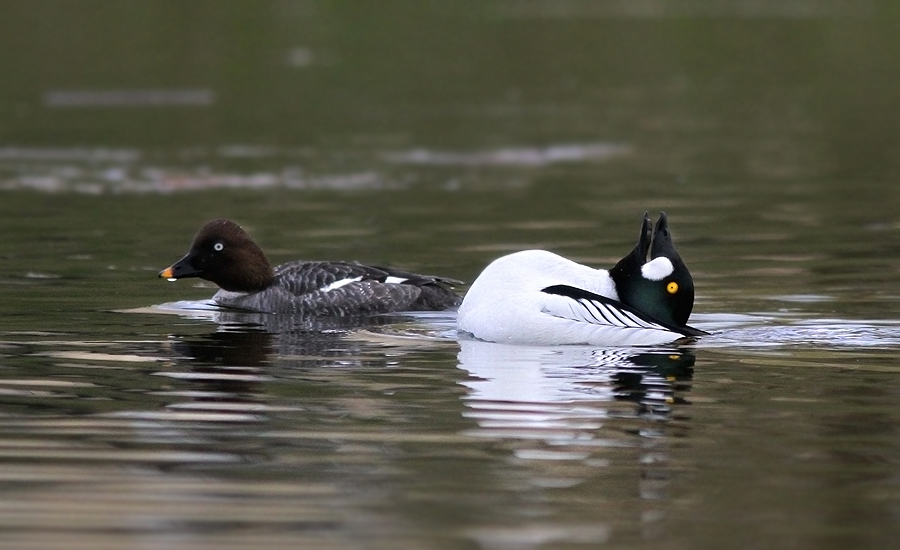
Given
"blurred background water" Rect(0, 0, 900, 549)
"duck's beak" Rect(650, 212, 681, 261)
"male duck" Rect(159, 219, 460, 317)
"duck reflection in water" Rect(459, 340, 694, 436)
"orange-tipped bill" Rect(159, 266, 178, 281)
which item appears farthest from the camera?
"orange-tipped bill" Rect(159, 266, 178, 281)

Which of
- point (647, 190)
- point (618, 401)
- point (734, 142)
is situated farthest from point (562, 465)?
point (734, 142)

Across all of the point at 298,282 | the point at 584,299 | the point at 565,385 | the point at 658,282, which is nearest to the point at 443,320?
the point at 298,282

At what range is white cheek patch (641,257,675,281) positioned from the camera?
1023 centimetres

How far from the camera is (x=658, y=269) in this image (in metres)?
10.3

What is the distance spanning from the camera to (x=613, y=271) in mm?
10594

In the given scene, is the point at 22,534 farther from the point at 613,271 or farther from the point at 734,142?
the point at 734,142

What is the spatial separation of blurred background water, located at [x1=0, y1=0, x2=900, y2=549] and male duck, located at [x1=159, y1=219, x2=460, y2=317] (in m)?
0.33

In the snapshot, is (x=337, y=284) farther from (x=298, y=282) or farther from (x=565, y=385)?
(x=565, y=385)

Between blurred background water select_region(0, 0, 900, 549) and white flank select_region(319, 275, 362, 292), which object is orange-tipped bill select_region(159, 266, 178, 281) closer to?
blurred background water select_region(0, 0, 900, 549)

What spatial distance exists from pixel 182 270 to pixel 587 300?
12.3ft

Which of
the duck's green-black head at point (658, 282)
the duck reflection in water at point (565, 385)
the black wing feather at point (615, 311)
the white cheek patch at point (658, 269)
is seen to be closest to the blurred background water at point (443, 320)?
the duck reflection in water at point (565, 385)

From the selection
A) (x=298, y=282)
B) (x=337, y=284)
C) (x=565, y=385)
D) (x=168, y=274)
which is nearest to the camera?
(x=565, y=385)

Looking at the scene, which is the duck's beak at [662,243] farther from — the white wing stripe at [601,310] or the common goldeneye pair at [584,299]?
the white wing stripe at [601,310]

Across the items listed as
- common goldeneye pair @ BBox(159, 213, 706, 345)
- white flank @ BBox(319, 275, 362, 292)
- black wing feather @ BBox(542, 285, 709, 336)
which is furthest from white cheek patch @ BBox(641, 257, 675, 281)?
white flank @ BBox(319, 275, 362, 292)
